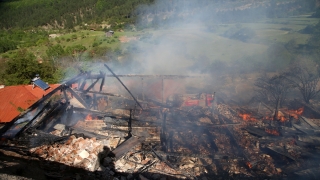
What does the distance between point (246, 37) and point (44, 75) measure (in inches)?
866

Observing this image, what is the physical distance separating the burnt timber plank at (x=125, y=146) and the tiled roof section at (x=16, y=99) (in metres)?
6.29

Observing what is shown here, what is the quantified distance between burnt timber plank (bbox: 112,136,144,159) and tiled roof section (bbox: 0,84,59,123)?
20.7 feet

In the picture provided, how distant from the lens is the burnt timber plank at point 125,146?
275 inches

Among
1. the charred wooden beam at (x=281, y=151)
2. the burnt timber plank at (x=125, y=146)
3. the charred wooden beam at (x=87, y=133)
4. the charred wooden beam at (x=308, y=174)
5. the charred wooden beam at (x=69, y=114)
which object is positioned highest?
the charred wooden beam at (x=69, y=114)

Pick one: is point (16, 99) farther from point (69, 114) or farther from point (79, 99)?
point (69, 114)

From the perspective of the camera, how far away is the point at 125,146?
286 inches

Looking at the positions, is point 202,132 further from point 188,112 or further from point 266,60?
point 266,60

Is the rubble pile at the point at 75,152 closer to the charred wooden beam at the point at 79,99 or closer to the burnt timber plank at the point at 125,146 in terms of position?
the burnt timber plank at the point at 125,146

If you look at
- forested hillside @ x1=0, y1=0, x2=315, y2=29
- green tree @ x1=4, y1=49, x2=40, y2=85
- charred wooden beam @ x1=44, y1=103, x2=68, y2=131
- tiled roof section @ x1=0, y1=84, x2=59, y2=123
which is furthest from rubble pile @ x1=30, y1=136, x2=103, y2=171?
forested hillside @ x1=0, y1=0, x2=315, y2=29

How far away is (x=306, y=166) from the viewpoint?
6465 mm

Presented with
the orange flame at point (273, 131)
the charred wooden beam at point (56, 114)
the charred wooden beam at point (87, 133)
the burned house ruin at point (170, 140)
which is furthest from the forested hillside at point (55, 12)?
the orange flame at point (273, 131)

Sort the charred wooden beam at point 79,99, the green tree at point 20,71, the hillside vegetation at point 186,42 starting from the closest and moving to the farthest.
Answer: the charred wooden beam at point 79,99 → the green tree at point 20,71 → the hillside vegetation at point 186,42

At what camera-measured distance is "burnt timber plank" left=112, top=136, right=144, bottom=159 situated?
698 centimetres

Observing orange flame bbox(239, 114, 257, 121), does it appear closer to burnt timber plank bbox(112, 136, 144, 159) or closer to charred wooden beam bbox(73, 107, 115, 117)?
burnt timber plank bbox(112, 136, 144, 159)
